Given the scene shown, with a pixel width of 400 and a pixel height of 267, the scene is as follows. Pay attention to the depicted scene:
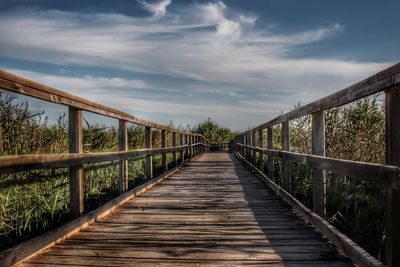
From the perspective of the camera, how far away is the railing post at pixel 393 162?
6.34 ft

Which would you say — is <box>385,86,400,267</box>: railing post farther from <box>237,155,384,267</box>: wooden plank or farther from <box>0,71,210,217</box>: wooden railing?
<box>0,71,210,217</box>: wooden railing

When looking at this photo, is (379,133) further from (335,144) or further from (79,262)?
(79,262)

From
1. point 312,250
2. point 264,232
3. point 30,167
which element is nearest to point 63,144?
point 30,167

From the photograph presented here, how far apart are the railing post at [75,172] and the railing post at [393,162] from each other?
2.46 metres

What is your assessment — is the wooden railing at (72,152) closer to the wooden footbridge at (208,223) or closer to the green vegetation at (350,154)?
the wooden footbridge at (208,223)

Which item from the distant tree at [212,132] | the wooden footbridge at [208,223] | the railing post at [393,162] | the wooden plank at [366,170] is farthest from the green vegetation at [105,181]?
the distant tree at [212,132]

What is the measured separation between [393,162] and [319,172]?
3.93 ft

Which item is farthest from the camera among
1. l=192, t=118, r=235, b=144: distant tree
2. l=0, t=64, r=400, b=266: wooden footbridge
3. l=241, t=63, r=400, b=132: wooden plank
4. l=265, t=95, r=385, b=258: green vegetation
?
l=192, t=118, r=235, b=144: distant tree

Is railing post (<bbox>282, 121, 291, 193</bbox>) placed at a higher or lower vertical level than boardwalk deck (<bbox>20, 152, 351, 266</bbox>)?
higher

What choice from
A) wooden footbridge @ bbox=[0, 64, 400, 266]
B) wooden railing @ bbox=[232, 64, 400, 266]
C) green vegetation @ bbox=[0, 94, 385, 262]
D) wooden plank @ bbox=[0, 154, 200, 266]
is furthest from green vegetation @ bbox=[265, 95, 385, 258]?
wooden plank @ bbox=[0, 154, 200, 266]

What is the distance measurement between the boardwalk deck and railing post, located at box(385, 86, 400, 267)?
0.43m

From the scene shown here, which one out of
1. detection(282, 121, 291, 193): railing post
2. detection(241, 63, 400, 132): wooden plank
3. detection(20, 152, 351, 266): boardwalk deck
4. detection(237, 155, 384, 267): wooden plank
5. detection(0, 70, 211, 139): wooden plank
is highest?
detection(0, 70, 211, 139): wooden plank

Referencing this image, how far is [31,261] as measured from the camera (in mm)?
2361

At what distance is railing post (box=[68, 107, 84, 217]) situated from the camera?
3.21m
